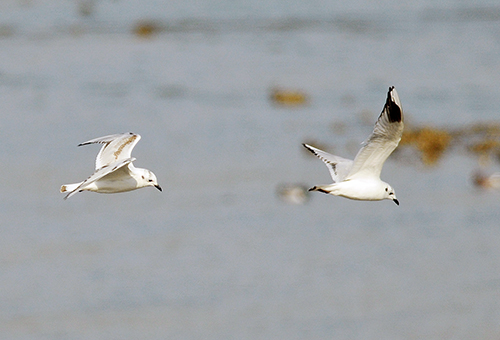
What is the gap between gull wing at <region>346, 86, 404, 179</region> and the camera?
1045 centimetres

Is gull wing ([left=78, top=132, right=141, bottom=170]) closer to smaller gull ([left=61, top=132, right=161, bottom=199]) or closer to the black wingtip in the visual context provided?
smaller gull ([left=61, top=132, right=161, bottom=199])

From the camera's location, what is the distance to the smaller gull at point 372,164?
10500mm

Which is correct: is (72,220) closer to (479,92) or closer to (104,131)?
(104,131)

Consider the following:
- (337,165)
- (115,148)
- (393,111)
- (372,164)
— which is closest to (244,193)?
(115,148)

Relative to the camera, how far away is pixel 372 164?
11.2m

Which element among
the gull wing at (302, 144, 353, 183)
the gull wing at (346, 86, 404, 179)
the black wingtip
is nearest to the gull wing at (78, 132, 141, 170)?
the gull wing at (302, 144, 353, 183)

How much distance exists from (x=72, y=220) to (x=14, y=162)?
160 inches

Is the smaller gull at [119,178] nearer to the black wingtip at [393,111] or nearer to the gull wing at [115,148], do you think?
the gull wing at [115,148]

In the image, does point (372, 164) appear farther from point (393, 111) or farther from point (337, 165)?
point (393, 111)

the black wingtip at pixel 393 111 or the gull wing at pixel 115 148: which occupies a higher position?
the gull wing at pixel 115 148

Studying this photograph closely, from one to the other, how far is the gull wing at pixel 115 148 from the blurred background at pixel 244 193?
492 inches

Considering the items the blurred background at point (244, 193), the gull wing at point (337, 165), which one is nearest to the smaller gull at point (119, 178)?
the gull wing at point (337, 165)

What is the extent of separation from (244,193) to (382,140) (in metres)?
19.3

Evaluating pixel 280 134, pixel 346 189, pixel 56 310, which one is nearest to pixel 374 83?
pixel 280 134
